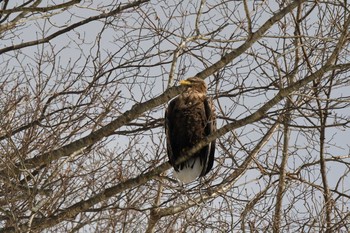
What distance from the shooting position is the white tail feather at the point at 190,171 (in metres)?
5.11

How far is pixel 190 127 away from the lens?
5.13m

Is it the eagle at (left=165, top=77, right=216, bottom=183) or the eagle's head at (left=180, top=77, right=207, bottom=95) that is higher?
the eagle's head at (left=180, top=77, right=207, bottom=95)

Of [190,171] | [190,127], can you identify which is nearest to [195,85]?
[190,127]

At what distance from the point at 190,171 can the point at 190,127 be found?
0.38 meters

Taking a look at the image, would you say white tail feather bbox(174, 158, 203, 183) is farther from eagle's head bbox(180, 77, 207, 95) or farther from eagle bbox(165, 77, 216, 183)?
eagle's head bbox(180, 77, 207, 95)

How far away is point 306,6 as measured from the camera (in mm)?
5586

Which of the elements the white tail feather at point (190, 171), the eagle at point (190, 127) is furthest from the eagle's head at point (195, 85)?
the white tail feather at point (190, 171)

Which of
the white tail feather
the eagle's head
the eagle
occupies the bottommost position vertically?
the white tail feather

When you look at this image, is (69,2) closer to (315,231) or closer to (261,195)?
(261,195)

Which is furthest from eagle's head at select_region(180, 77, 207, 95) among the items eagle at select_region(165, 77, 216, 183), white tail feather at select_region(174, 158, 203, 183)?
white tail feather at select_region(174, 158, 203, 183)

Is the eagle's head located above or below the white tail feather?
above

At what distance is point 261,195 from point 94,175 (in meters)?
1.58

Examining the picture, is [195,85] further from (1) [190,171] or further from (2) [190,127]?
(1) [190,171]

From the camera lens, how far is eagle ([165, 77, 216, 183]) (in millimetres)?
5074
